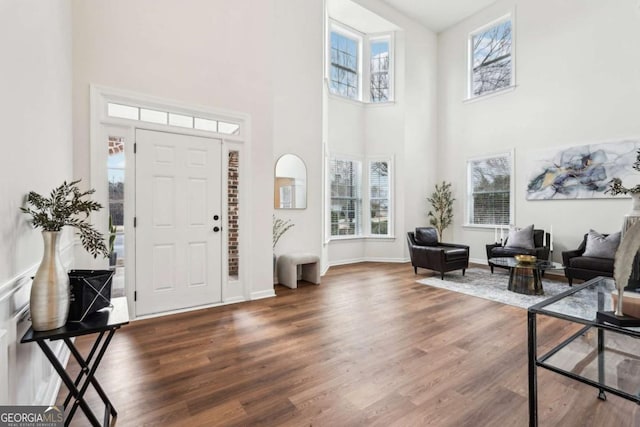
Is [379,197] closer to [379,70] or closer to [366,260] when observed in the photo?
[366,260]

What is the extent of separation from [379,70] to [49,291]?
733cm

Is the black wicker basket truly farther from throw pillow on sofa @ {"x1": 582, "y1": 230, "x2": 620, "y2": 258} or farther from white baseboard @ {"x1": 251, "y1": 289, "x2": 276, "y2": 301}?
throw pillow on sofa @ {"x1": 582, "y1": 230, "x2": 620, "y2": 258}

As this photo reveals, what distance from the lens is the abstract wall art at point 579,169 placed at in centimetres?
471

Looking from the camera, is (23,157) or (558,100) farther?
(558,100)

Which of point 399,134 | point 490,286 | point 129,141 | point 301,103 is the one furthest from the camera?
point 399,134

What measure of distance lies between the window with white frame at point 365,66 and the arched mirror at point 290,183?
2745 millimetres

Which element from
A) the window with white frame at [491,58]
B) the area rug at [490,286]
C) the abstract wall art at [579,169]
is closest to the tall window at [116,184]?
the area rug at [490,286]

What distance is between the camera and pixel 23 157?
4.89 ft

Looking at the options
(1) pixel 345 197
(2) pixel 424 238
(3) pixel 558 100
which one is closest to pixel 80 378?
(2) pixel 424 238

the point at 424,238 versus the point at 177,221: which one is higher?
the point at 177,221

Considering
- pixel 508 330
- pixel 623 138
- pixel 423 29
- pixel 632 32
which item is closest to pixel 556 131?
pixel 623 138

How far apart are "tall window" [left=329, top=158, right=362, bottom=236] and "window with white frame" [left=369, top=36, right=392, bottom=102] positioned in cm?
169

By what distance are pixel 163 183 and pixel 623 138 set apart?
22.1ft

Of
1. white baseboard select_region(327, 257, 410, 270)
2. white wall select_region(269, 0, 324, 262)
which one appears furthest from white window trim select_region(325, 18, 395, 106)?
white baseboard select_region(327, 257, 410, 270)
